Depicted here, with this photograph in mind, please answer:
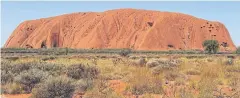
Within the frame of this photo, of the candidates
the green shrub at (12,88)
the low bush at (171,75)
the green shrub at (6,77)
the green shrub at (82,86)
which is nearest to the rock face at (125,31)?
the low bush at (171,75)

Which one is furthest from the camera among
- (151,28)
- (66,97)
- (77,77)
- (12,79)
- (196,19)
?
(196,19)

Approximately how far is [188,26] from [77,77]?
104954 millimetres

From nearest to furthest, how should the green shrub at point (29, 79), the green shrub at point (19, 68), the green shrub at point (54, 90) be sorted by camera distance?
the green shrub at point (54, 90)
the green shrub at point (29, 79)
the green shrub at point (19, 68)

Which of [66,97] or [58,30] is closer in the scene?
[66,97]

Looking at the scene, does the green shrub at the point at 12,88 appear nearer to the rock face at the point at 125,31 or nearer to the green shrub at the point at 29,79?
the green shrub at the point at 29,79

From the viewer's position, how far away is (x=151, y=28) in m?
112

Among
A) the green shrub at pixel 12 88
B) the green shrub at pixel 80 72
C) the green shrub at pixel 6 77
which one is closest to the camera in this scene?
the green shrub at pixel 12 88

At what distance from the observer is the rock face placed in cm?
11083

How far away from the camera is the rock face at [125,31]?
111 m

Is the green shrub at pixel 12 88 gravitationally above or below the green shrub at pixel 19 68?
below

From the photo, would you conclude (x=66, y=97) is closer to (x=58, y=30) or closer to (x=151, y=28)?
(x=151, y=28)

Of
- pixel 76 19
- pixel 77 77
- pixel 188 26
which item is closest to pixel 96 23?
pixel 76 19

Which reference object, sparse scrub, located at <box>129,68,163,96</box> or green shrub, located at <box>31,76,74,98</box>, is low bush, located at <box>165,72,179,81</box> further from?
green shrub, located at <box>31,76,74,98</box>

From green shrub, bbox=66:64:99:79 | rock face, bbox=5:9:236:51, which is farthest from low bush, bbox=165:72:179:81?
rock face, bbox=5:9:236:51
